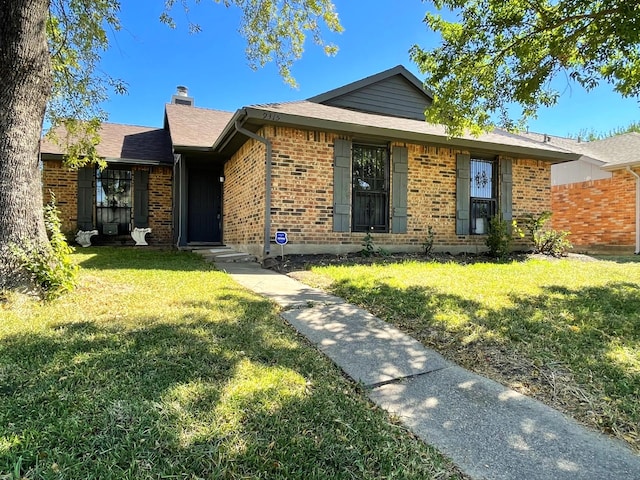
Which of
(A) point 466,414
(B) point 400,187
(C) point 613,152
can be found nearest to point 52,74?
(A) point 466,414

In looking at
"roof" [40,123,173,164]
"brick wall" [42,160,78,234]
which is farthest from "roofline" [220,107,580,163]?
"brick wall" [42,160,78,234]

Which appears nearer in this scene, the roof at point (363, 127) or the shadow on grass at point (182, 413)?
the shadow on grass at point (182, 413)

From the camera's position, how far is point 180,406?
198cm

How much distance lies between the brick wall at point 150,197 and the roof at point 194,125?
161 cm

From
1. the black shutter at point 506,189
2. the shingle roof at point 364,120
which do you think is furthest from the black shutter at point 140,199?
the black shutter at point 506,189

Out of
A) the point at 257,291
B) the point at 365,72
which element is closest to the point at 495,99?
the point at 365,72

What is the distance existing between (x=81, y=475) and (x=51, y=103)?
8140mm

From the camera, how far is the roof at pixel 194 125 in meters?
10.1

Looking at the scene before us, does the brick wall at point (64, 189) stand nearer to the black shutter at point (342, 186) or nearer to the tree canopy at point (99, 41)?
the tree canopy at point (99, 41)

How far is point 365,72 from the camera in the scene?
10.3 metres

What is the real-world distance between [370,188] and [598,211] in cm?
962

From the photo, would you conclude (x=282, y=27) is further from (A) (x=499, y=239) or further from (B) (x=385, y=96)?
(A) (x=499, y=239)

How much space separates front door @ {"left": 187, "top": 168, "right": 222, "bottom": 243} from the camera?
11.8 meters

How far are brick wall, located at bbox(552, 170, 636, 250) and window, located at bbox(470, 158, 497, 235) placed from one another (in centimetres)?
594
